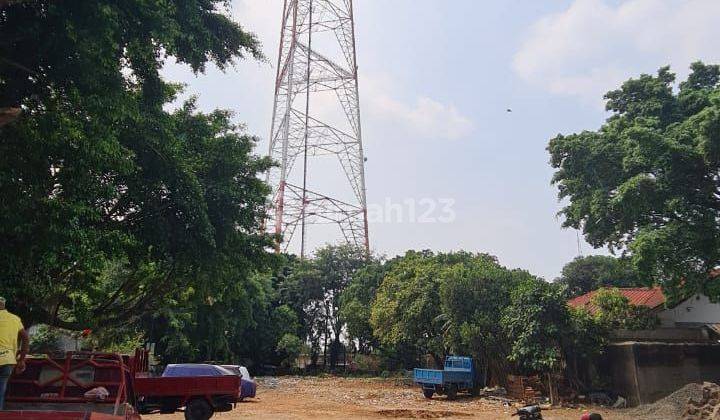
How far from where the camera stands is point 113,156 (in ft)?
27.2

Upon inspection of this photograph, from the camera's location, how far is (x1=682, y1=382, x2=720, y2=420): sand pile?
1303 cm

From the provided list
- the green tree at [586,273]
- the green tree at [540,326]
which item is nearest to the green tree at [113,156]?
the green tree at [540,326]

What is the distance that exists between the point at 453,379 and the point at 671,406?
336 inches

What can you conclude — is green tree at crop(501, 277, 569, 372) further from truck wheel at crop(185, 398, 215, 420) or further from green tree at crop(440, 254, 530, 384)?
truck wheel at crop(185, 398, 215, 420)

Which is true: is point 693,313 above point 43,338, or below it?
above

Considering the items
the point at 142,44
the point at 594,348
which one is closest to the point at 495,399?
the point at 594,348

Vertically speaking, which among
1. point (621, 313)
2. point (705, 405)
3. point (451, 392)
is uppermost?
point (621, 313)

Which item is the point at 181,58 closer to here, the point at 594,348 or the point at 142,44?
the point at 142,44

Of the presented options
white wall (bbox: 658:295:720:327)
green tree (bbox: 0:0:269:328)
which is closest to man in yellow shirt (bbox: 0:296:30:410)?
green tree (bbox: 0:0:269:328)

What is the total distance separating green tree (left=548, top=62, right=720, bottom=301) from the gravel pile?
302 cm

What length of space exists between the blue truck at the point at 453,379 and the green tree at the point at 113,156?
11.0 m

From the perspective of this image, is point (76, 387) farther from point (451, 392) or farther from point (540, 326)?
point (451, 392)

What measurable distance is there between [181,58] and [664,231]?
1400cm

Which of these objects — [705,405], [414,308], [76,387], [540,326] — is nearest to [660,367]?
[540,326]
